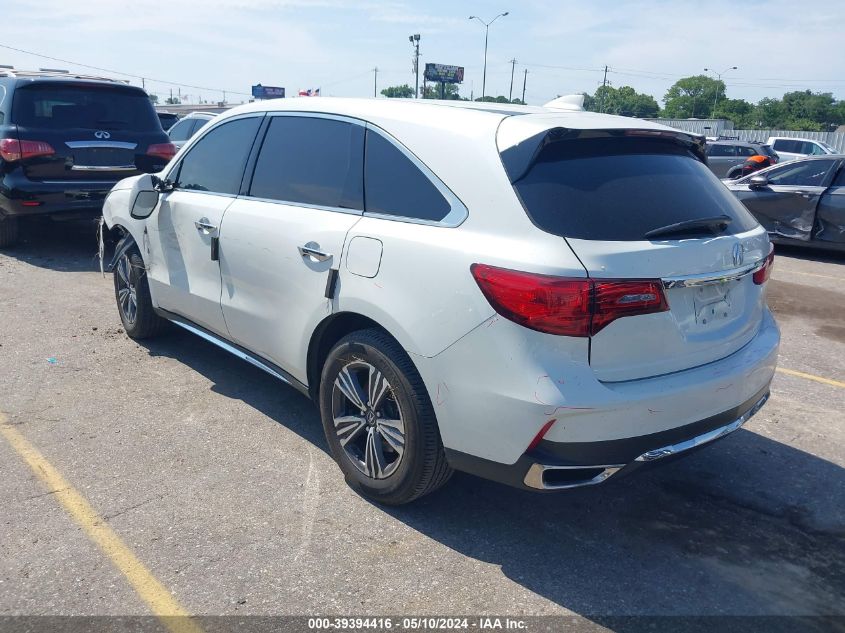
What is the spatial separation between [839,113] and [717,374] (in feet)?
385

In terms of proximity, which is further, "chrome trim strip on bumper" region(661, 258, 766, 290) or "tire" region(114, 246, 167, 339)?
"tire" region(114, 246, 167, 339)

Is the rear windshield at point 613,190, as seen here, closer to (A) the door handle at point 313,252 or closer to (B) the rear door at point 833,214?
(A) the door handle at point 313,252

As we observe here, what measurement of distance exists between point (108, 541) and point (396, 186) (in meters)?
2.00

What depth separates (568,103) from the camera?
4117 millimetres

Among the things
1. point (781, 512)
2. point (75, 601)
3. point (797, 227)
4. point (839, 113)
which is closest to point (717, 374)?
point (781, 512)

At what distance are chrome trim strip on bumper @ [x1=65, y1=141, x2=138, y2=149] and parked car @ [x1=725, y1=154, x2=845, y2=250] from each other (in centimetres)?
842

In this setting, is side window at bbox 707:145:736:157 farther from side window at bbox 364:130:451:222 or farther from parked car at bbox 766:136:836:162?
side window at bbox 364:130:451:222

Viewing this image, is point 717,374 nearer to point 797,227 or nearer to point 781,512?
point 781,512

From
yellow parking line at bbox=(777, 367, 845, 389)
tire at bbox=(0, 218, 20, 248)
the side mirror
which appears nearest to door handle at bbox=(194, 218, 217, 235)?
yellow parking line at bbox=(777, 367, 845, 389)

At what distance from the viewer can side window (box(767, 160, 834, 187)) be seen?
1046 centimetres

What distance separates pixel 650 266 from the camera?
283 centimetres

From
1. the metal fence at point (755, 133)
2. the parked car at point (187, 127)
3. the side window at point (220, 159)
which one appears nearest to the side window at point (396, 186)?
the side window at point (220, 159)

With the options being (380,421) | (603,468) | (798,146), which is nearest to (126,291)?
(380,421)

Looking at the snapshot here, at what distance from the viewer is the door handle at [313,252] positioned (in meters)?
3.55
